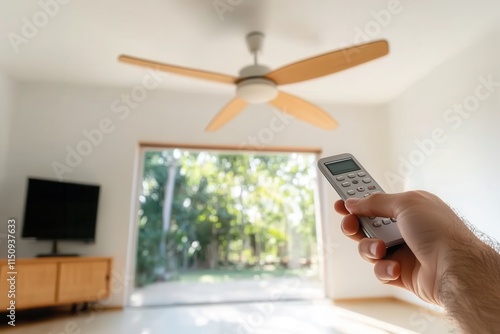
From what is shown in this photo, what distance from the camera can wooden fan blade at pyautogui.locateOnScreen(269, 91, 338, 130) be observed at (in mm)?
1976

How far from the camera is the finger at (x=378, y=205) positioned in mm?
597

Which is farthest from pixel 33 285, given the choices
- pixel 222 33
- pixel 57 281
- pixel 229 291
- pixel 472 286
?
pixel 472 286

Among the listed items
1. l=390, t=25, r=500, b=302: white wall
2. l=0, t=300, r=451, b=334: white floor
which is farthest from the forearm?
l=390, t=25, r=500, b=302: white wall

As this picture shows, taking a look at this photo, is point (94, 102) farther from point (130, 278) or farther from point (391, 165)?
point (391, 165)

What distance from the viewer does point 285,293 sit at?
9.87ft

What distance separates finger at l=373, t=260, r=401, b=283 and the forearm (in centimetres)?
10

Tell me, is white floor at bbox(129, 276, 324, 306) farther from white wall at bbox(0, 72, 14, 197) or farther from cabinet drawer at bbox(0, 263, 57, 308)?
white wall at bbox(0, 72, 14, 197)

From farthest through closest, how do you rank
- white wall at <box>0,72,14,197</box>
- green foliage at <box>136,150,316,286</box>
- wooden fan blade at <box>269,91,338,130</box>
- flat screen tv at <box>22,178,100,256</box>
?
1. green foliage at <box>136,150,316,286</box>
2. white wall at <box>0,72,14,197</box>
3. flat screen tv at <box>22,178,100,256</box>
4. wooden fan blade at <box>269,91,338,130</box>

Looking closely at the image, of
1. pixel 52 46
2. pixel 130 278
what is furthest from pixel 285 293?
pixel 52 46

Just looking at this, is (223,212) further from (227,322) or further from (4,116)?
(4,116)

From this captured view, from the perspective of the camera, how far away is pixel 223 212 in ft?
10.1

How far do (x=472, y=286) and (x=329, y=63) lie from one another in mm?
1363

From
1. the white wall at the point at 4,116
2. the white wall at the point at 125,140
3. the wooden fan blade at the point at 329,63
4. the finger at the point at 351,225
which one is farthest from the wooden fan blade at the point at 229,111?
the white wall at the point at 4,116

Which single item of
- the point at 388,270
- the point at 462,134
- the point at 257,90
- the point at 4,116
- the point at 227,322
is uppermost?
the point at 4,116
